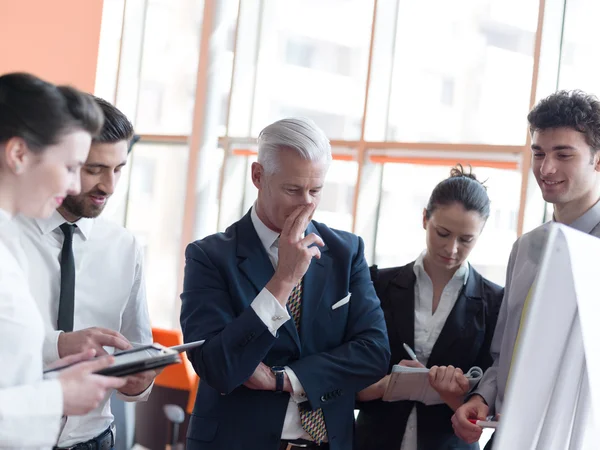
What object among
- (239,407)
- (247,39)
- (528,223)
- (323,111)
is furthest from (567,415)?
(247,39)

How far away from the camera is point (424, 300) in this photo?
9.43ft

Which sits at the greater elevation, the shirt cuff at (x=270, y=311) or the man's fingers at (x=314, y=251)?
the man's fingers at (x=314, y=251)

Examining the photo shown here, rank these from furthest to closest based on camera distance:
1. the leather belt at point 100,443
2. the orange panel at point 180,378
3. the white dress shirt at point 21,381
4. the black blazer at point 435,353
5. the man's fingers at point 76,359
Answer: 1. the orange panel at point 180,378
2. the black blazer at point 435,353
3. the leather belt at point 100,443
4. the man's fingers at point 76,359
5. the white dress shirt at point 21,381

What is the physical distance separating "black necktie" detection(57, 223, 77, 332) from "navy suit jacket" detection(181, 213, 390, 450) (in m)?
0.34

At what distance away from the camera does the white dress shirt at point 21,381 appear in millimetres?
1638

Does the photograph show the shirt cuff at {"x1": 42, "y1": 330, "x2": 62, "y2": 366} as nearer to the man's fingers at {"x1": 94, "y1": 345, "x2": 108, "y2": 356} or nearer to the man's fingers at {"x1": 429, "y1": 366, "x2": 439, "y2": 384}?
the man's fingers at {"x1": 94, "y1": 345, "x2": 108, "y2": 356}

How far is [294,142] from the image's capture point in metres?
2.46

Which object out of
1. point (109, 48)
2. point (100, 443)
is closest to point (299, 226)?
point (100, 443)

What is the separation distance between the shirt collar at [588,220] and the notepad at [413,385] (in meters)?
0.55

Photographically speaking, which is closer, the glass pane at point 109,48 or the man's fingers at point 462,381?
the man's fingers at point 462,381

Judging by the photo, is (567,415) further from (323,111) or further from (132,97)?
(132,97)

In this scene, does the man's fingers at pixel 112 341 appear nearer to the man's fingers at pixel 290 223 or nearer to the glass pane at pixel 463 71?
the man's fingers at pixel 290 223

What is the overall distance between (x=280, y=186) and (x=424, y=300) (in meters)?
0.74

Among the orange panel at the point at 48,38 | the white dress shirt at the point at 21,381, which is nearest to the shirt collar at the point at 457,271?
the white dress shirt at the point at 21,381
